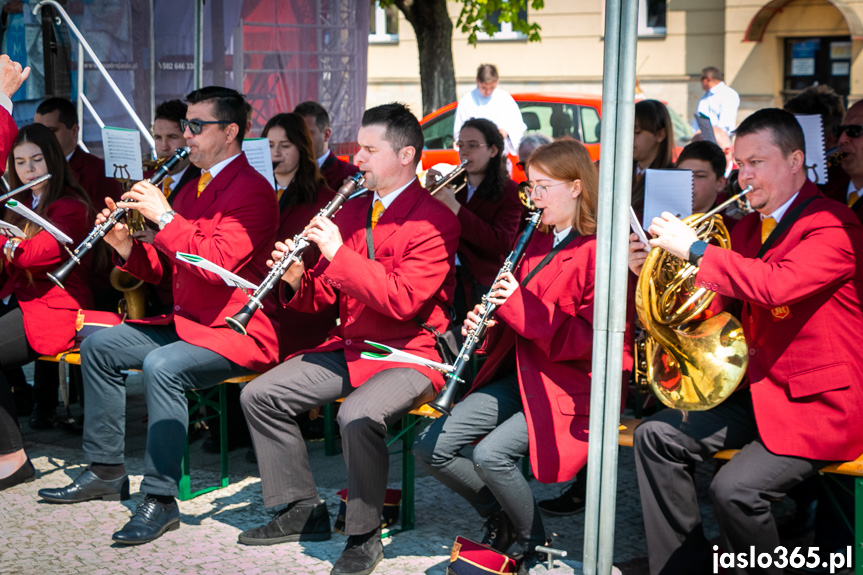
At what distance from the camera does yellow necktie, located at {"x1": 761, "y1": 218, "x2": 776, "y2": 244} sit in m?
3.73

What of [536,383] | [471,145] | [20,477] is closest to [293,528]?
[536,383]

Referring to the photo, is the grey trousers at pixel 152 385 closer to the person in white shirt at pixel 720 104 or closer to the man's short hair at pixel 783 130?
the man's short hair at pixel 783 130

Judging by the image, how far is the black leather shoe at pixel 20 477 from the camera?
16.5 ft

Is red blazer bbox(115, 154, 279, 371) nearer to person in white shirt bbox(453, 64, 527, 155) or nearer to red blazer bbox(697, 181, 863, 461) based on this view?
red blazer bbox(697, 181, 863, 461)

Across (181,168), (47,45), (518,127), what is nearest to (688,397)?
(181,168)

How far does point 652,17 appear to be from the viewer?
19438 mm

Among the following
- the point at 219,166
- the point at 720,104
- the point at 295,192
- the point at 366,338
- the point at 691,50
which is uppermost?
the point at 691,50

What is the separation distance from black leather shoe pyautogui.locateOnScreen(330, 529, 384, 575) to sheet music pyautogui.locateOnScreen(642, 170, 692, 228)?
1711 mm

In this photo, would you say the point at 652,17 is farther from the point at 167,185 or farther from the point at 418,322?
the point at 418,322

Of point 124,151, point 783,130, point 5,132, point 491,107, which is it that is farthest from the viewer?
point 491,107

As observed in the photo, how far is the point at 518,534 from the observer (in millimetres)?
3869

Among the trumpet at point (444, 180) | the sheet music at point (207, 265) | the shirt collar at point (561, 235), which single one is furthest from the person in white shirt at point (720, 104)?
the sheet music at point (207, 265)

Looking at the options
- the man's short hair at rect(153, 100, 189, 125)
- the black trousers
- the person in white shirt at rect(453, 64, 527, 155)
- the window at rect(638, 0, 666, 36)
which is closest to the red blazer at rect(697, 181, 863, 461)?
the black trousers

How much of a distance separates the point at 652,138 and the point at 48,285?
3.32 metres
